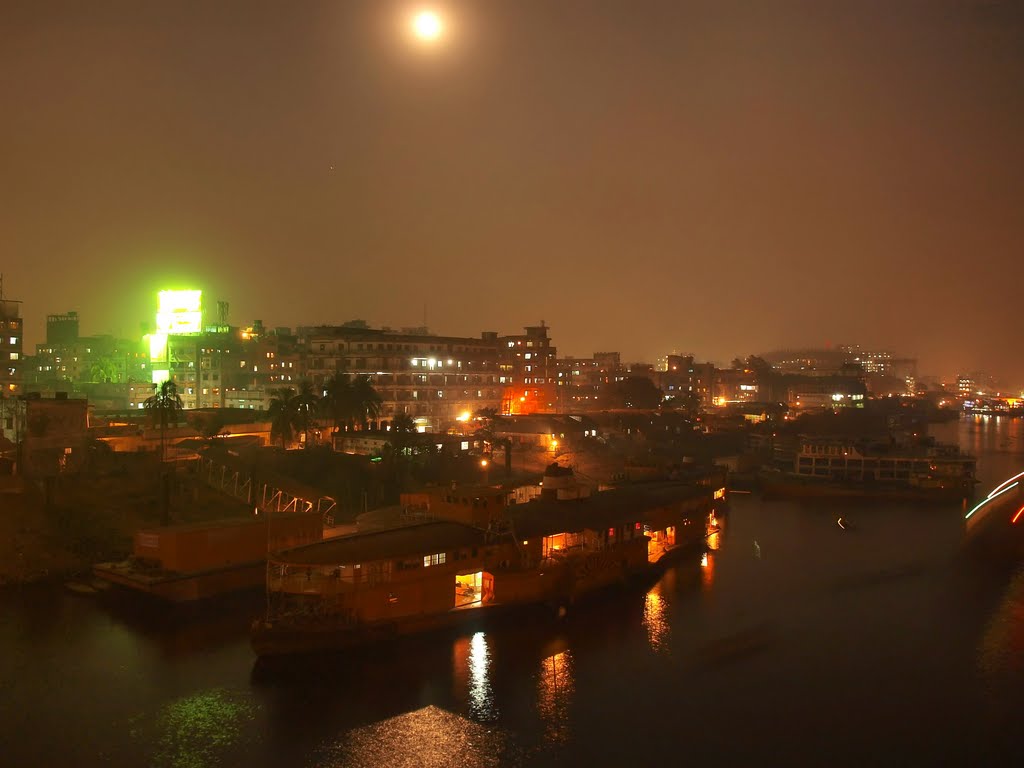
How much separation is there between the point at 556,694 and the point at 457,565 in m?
3.36

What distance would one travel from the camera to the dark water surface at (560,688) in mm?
11539

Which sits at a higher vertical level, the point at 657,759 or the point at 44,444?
the point at 44,444

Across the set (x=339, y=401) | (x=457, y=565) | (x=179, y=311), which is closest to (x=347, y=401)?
(x=339, y=401)

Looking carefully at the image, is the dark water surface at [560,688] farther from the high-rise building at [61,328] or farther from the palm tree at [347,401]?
the high-rise building at [61,328]

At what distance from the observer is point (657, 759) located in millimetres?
11430

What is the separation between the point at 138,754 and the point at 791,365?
615 ft

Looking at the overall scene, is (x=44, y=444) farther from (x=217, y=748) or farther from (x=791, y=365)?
(x=791, y=365)

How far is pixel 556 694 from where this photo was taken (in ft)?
44.0

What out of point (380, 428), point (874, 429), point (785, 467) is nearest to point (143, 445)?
point (380, 428)

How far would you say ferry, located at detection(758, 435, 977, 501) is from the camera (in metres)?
35.9

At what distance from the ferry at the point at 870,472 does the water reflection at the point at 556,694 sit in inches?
969

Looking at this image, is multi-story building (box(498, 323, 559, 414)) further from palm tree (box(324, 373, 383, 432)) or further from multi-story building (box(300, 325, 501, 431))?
palm tree (box(324, 373, 383, 432))

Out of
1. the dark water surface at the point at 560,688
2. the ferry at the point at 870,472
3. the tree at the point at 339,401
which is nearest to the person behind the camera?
the dark water surface at the point at 560,688

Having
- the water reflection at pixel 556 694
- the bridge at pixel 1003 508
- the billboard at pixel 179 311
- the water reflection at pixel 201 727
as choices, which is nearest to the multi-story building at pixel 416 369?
the billboard at pixel 179 311
